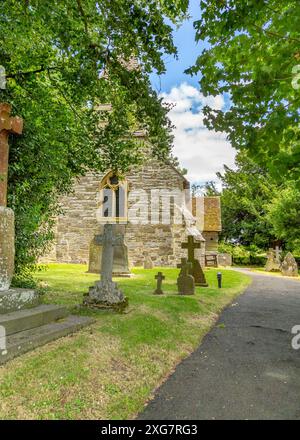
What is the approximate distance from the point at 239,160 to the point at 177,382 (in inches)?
1574

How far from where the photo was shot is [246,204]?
33.1m

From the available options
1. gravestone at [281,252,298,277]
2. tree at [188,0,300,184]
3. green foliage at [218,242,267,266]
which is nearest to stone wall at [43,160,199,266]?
gravestone at [281,252,298,277]

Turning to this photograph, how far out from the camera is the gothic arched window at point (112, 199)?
17.7 meters

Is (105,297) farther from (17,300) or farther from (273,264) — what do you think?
(273,264)

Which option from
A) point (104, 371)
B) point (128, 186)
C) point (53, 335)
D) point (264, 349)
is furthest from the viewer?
point (128, 186)

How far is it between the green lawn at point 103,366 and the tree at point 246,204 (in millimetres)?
27237

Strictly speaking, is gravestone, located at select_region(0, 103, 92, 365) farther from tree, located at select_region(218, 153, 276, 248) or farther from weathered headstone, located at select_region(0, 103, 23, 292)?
tree, located at select_region(218, 153, 276, 248)

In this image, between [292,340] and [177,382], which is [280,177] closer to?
[292,340]

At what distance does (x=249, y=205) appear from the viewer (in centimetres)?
3319

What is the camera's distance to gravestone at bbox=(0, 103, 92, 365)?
4.07 meters

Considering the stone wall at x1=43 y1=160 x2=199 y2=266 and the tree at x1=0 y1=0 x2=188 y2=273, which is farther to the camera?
the stone wall at x1=43 y1=160 x2=199 y2=266

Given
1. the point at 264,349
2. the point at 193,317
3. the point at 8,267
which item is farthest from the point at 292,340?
the point at 8,267

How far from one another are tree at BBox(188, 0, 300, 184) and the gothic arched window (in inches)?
479

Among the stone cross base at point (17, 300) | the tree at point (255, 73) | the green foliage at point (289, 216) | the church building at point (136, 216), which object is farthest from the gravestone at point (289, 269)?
the stone cross base at point (17, 300)
